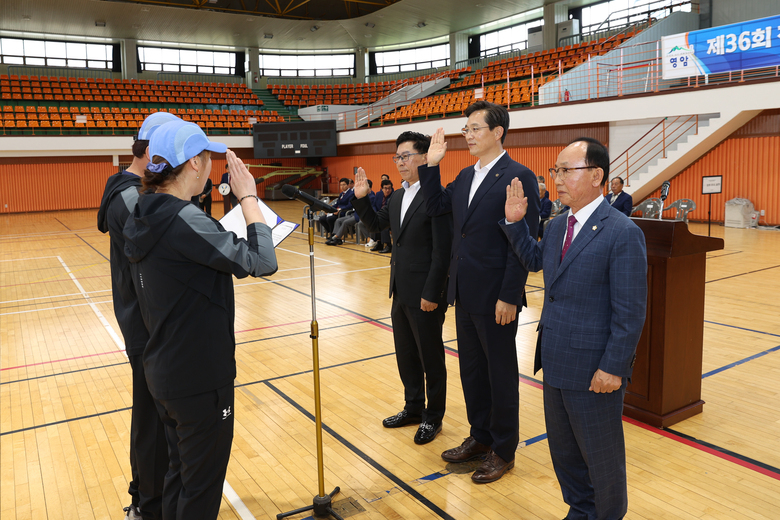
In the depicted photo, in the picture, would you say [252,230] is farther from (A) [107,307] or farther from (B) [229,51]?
(B) [229,51]

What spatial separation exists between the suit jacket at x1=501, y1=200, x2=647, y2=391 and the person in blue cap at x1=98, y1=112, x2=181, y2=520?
167 centimetres

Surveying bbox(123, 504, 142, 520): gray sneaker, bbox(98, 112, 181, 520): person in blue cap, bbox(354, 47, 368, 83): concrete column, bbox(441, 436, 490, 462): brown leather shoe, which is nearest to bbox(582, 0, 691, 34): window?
bbox(354, 47, 368, 83): concrete column

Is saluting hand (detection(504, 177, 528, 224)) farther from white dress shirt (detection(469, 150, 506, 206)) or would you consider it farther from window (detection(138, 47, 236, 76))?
window (detection(138, 47, 236, 76))

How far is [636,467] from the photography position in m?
2.98

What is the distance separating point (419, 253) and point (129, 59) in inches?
1027

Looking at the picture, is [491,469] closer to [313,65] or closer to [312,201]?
[312,201]

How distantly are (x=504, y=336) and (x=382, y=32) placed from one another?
2518 centimetres

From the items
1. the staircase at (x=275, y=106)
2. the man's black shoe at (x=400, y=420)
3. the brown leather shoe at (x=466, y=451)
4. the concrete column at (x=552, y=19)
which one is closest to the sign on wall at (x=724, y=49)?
the concrete column at (x=552, y=19)

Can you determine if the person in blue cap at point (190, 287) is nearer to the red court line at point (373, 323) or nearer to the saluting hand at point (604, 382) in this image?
the saluting hand at point (604, 382)

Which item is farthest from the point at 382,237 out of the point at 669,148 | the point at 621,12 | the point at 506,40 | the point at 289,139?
the point at 506,40

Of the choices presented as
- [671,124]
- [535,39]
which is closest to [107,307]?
[671,124]

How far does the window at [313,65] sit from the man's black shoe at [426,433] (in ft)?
90.7

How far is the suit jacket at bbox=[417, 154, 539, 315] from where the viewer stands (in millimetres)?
2713

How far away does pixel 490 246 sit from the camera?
9.15ft
